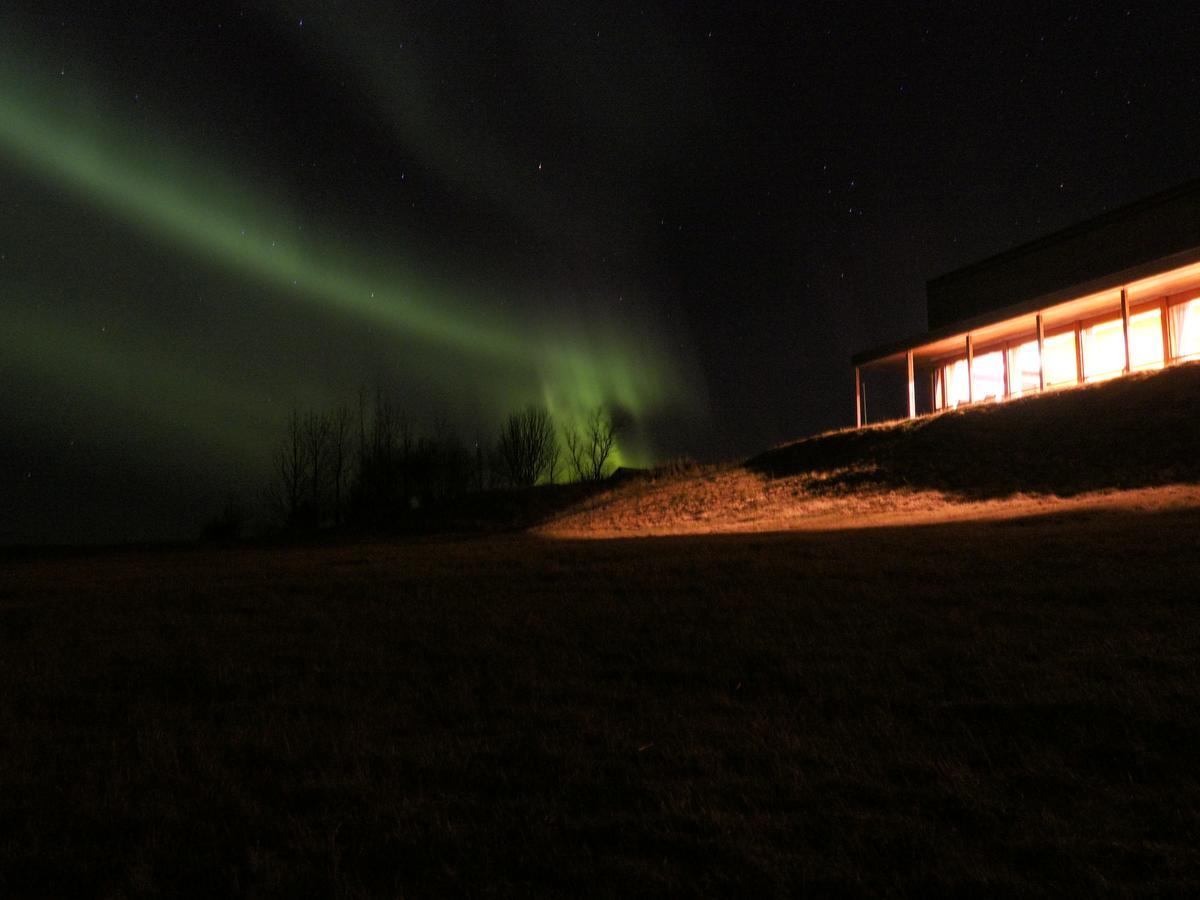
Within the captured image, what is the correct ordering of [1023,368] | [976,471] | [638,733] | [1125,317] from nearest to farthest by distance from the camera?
[638,733] → [976,471] → [1125,317] → [1023,368]

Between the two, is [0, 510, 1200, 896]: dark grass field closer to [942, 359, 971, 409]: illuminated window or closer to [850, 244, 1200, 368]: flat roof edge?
[850, 244, 1200, 368]: flat roof edge

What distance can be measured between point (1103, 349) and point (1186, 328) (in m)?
3.18

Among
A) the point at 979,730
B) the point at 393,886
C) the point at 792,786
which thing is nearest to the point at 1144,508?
the point at 979,730

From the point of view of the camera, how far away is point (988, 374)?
3491 centimetres

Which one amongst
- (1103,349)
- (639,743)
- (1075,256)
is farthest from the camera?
(1075,256)

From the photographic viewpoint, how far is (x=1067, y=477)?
20.5 metres

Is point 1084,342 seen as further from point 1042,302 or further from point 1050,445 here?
point 1050,445

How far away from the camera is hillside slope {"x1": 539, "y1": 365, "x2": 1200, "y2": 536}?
1902 cm

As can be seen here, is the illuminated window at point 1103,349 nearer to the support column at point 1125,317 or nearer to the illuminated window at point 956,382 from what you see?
the support column at point 1125,317

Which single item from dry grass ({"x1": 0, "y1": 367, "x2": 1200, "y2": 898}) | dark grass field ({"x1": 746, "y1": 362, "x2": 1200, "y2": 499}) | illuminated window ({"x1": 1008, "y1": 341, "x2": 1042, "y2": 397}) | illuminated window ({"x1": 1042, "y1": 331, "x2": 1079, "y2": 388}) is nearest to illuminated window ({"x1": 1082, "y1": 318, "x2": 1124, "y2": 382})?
illuminated window ({"x1": 1042, "y1": 331, "x2": 1079, "y2": 388})

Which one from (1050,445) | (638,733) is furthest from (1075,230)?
(638,733)

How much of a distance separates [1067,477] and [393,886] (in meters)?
21.1

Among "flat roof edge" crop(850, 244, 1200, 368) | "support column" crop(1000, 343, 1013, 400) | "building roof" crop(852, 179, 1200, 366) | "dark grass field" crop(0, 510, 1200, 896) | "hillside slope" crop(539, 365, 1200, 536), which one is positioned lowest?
"dark grass field" crop(0, 510, 1200, 896)

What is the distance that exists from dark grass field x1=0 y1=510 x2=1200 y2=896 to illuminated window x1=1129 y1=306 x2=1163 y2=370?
22931 millimetres
